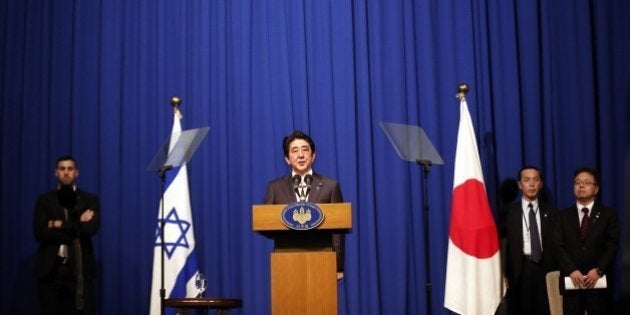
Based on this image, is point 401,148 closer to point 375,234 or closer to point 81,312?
point 375,234

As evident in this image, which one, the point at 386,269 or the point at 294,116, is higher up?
the point at 294,116

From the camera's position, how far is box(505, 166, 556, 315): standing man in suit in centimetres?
625

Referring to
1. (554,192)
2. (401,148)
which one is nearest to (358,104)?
(554,192)

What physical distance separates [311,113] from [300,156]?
225cm

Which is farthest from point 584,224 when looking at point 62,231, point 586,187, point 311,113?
point 62,231

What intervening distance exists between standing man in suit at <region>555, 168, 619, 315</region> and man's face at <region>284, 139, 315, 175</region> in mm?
2175

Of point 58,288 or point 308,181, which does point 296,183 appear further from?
point 58,288

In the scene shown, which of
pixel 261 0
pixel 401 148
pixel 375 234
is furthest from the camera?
pixel 261 0

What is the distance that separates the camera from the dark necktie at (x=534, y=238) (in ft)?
20.5

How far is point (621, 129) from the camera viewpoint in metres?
7.17

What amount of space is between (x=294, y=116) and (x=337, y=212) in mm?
3370

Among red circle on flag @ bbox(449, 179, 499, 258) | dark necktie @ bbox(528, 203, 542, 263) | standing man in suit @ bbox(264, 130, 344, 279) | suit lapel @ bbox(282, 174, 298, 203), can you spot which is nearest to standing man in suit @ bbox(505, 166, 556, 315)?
dark necktie @ bbox(528, 203, 542, 263)

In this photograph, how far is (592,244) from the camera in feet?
19.2

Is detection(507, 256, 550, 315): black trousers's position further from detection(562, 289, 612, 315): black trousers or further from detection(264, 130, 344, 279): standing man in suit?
detection(264, 130, 344, 279): standing man in suit
